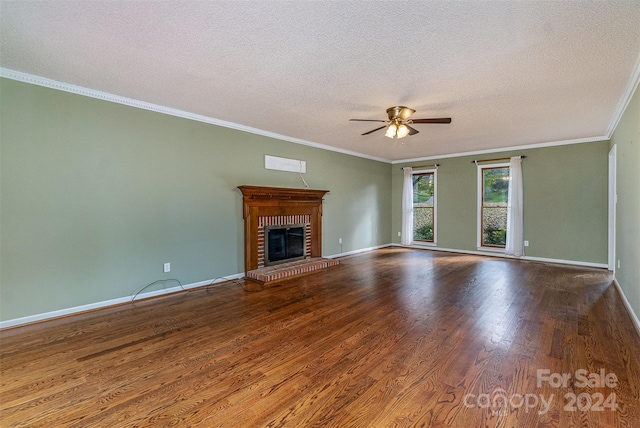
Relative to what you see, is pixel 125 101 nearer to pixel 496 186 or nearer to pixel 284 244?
pixel 284 244

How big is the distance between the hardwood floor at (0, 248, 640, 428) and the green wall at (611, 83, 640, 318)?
37 cm

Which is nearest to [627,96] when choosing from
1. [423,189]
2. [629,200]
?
[629,200]

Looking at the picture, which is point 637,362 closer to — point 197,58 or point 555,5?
point 555,5

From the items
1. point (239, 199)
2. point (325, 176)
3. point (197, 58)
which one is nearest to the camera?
point (197, 58)

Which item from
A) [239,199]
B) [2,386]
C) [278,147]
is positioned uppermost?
[278,147]

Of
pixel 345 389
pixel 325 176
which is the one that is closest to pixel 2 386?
pixel 345 389

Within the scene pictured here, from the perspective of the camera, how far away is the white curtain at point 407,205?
7.62m

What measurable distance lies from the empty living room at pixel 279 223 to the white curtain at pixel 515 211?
2.45ft

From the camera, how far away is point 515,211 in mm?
5965

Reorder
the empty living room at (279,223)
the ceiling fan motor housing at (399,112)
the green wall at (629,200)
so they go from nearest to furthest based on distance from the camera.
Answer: the empty living room at (279,223)
the green wall at (629,200)
the ceiling fan motor housing at (399,112)

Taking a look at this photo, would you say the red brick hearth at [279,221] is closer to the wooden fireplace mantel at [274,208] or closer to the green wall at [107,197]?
the wooden fireplace mantel at [274,208]

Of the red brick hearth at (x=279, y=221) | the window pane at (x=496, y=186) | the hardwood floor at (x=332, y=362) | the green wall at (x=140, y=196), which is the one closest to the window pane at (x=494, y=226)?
the window pane at (x=496, y=186)

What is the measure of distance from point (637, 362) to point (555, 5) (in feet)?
8.57

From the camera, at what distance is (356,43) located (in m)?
2.25
